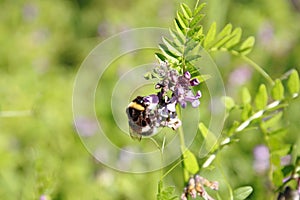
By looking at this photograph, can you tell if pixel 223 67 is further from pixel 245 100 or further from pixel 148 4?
pixel 245 100

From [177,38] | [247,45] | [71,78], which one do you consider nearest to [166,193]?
[177,38]

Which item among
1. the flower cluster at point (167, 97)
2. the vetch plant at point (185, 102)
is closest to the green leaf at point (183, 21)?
the vetch plant at point (185, 102)

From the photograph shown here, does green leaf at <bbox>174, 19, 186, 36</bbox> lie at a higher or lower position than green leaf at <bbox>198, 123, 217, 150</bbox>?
higher

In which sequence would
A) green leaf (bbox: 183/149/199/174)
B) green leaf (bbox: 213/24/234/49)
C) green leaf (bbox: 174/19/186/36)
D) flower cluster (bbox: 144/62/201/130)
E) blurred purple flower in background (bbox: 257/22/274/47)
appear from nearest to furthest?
Answer: flower cluster (bbox: 144/62/201/130)
green leaf (bbox: 174/19/186/36)
green leaf (bbox: 183/149/199/174)
green leaf (bbox: 213/24/234/49)
blurred purple flower in background (bbox: 257/22/274/47)

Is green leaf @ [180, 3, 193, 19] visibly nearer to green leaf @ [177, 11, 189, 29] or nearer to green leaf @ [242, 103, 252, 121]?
green leaf @ [177, 11, 189, 29]

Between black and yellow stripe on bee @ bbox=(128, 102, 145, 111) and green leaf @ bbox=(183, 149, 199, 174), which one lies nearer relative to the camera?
black and yellow stripe on bee @ bbox=(128, 102, 145, 111)

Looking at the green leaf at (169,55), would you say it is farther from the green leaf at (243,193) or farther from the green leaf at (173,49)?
the green leaf at (243,193)

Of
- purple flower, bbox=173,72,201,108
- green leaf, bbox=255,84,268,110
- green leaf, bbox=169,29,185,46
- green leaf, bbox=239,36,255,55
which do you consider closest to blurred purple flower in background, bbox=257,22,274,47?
green leaf, bbox=239,36,255,55

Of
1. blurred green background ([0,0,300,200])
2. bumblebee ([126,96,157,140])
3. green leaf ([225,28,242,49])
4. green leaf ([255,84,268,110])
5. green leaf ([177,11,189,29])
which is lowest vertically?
bumblebee ([126,96,157,140])
